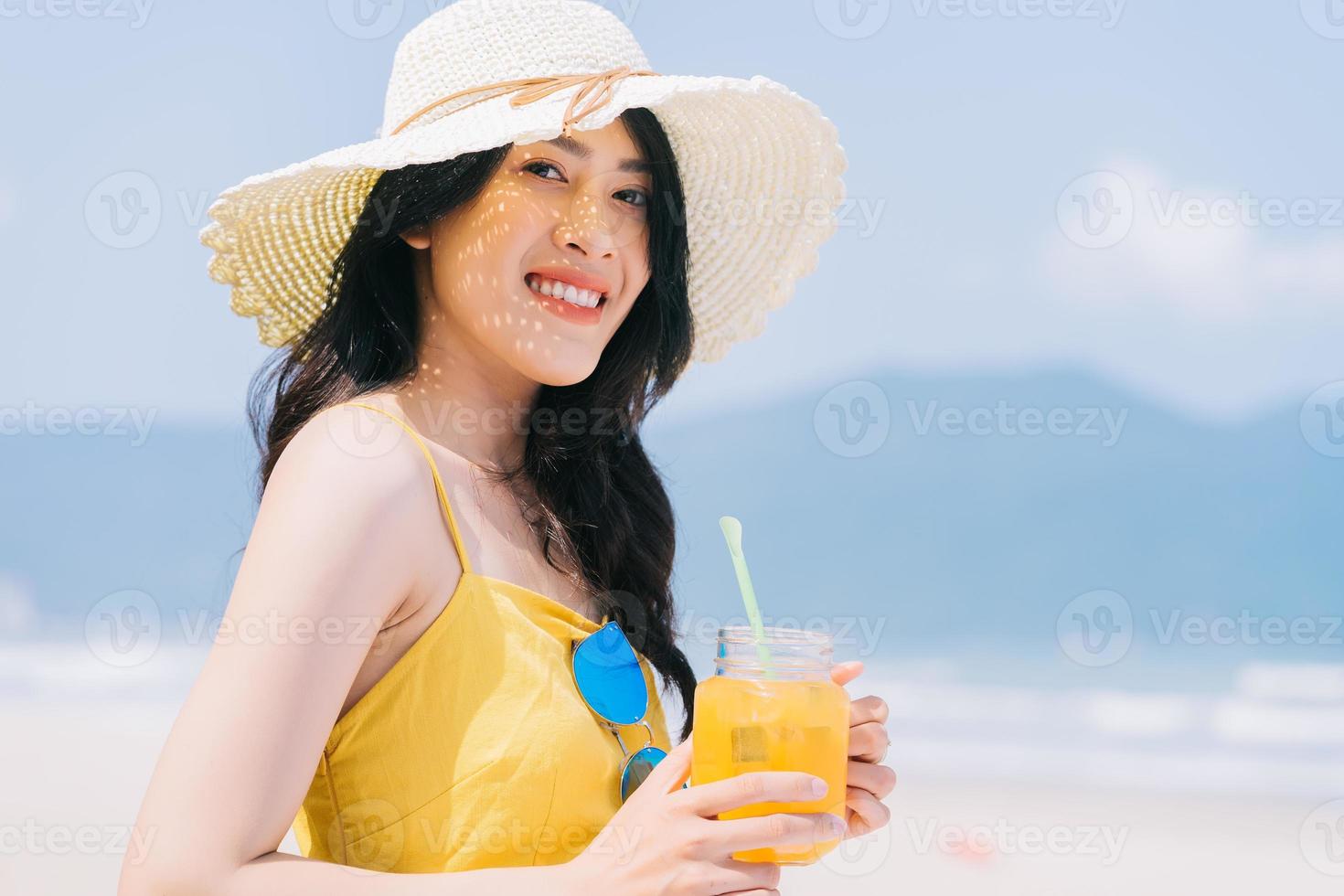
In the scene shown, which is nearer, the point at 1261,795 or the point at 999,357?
the point at 1261,795

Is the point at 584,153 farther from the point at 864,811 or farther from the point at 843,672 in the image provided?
the point at 864,811

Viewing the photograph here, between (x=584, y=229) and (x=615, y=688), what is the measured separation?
2.20 ft

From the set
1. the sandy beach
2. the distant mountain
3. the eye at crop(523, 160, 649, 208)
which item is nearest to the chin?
the eye at crop(523, 160, 649, 208)

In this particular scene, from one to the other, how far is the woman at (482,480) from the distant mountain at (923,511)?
7.91 meters

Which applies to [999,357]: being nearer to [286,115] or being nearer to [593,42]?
[286,115]

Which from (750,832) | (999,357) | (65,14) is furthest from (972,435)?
(750,832)

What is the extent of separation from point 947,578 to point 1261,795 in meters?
4.64

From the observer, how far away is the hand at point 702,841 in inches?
50.1

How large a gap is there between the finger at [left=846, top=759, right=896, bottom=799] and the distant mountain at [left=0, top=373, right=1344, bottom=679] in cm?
824

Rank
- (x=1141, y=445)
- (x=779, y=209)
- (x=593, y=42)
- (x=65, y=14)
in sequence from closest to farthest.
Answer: (x=593, y=42), (x=779, y=209), (x=65, y=14), (x=1141, y=445)

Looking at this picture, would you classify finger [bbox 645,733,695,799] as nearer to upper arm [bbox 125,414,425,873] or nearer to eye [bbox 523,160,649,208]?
upper arm [bbox 125,414,425,873]

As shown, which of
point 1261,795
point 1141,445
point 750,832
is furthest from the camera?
point 1141,445

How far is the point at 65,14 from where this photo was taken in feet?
34.3

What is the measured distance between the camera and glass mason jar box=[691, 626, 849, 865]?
55.2 inches
